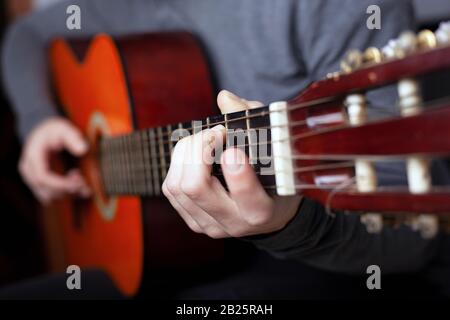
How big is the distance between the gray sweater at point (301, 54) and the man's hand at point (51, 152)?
8.3 inches

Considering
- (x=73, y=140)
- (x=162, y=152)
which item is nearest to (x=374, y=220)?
(x=162, y=152)

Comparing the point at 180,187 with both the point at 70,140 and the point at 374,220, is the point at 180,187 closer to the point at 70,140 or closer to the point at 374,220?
the point at 374,220

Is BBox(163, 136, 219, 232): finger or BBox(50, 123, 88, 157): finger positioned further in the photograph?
BBox(50, 123, 88, 157): finger

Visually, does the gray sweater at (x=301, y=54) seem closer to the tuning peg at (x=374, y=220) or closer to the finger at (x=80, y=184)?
the tuning peg at (x=374, y=220)

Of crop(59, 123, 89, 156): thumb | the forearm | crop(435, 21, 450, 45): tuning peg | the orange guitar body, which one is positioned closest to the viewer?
crop(435, 21, 450, 45): tuning peg

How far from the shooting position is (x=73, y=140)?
920 millimetres

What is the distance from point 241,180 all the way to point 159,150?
0.59 ft

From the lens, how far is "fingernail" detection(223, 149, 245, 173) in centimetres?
43

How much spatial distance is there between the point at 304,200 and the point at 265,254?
0.20m

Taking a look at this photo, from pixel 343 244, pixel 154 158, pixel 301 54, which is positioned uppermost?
pixel 301 54

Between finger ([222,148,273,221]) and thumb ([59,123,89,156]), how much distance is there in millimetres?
506

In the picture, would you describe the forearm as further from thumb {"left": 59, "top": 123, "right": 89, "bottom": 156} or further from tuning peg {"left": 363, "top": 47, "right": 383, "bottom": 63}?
thumb {"left": 59, "top": 123, "right": 89, "bottom": 156}

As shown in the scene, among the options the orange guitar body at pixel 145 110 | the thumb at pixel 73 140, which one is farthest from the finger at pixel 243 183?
the thumb at pixel 73 140

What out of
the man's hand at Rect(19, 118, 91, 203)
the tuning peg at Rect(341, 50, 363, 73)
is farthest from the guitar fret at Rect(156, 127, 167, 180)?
the man's hand at Rect(19, 118, 91, 203)
